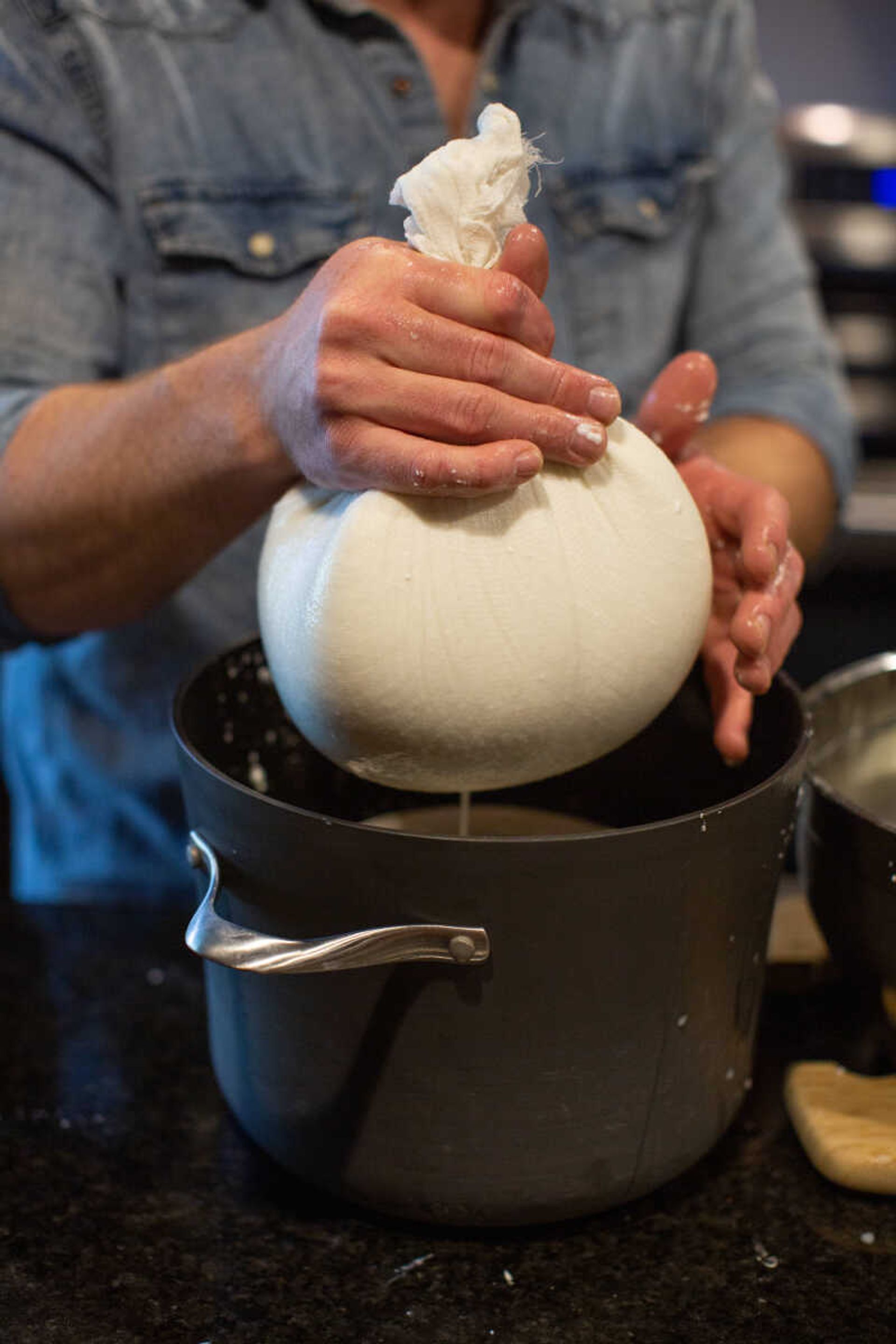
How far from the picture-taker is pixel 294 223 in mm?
1163

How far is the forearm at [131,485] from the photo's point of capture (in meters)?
0.78

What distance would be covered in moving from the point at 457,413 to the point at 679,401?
275mm

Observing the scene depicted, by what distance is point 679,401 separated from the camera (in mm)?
841

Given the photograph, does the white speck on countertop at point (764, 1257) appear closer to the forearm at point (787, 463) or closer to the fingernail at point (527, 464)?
the fingernail at point (527, 464)

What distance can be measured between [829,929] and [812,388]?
0.74 metres

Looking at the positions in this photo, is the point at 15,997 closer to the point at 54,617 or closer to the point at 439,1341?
the point at 54,617

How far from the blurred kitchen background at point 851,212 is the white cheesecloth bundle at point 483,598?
4.93ft

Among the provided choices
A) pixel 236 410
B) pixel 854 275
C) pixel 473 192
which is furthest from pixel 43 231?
pixel 854 275

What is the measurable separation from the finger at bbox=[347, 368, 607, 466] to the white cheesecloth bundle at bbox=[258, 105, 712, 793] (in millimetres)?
37

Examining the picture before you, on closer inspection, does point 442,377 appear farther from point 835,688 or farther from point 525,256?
point 835,688

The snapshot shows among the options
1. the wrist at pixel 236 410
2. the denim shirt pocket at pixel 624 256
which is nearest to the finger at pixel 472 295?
the wrist at pixel 236 410

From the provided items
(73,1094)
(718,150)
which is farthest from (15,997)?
(718,150)

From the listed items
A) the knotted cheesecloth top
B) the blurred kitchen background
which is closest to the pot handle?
the knotted cheesecloth top

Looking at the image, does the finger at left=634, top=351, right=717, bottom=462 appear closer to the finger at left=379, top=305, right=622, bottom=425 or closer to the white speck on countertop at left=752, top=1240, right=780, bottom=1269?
the finger at left=379, top=305, right=622, bottom=425
